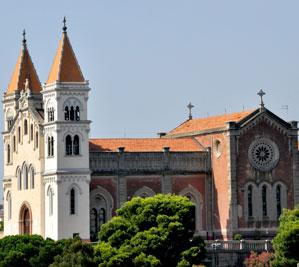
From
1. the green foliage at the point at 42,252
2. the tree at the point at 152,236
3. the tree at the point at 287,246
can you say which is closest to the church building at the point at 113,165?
the green foliage at the point at 42,252

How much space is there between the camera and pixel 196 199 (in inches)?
4198

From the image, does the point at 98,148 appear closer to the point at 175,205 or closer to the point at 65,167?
the point at 65,167

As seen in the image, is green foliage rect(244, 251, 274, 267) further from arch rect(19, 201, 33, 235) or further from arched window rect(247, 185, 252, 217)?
arch rect(19, 201, 33, 235)

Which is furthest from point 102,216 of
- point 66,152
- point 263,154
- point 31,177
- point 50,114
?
point 263,154

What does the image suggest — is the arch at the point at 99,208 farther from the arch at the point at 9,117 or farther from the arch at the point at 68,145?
the arch at the point at 9,117

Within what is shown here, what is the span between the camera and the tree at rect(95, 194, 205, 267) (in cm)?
8962

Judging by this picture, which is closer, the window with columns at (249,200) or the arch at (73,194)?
the arch at (73,194)

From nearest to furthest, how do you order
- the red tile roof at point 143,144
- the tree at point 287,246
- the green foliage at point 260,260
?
the tree at point 287,246, the green foliage at point 260,260, the red tile roof at point 143,144

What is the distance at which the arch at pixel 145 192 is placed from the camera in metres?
104

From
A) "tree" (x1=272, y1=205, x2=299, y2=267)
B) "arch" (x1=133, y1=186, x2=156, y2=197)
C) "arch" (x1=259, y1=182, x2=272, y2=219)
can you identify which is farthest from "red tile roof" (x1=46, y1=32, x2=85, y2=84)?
"tree" (x1=272, y1=205, x2=299, y2=267)

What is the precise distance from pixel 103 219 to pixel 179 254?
1300cm

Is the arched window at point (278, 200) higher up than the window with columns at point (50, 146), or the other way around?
the window with columns at point (50, 146)

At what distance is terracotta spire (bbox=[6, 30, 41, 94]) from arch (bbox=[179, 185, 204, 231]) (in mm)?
14760

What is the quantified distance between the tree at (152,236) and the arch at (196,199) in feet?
38.7
